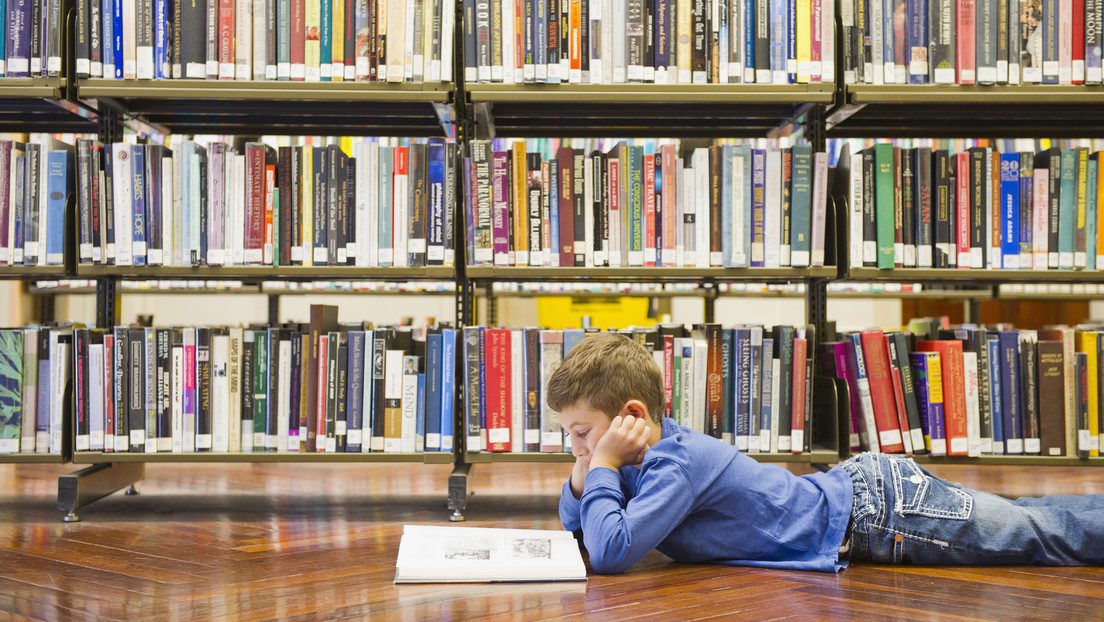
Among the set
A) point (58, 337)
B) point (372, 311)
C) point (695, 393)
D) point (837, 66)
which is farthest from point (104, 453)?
point (372, 311)

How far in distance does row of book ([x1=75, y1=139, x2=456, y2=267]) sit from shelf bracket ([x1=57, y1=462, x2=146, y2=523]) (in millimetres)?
544

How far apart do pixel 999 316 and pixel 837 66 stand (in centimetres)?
290

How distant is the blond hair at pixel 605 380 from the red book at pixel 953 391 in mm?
972

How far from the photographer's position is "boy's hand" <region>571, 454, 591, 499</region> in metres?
1.62

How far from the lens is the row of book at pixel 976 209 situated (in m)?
2.22

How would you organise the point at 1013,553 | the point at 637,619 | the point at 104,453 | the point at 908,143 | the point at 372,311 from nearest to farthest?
the point at 637,619 → the point at 1013,553 → the point at 104,453 → the point at 908,143 → the point at 372,311

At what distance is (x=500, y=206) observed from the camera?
221 cm

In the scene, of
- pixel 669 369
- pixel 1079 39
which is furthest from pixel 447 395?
pixel 1079 39

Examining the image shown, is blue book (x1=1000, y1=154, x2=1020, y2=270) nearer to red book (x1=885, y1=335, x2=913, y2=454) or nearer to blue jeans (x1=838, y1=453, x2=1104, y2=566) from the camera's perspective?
red book (x1=885, y1=335, x2=913, y2=454)

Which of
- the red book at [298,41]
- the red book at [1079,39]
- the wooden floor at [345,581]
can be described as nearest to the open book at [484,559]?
the wooden floor at [345,581]

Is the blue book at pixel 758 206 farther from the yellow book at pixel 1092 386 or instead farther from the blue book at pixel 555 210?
the yellow book at pixel 1092 386

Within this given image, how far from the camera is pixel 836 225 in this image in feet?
7.41

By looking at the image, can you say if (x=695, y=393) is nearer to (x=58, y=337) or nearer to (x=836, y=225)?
(x=836, y=225)

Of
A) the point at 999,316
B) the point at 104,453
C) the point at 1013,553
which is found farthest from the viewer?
the point at 999,316
